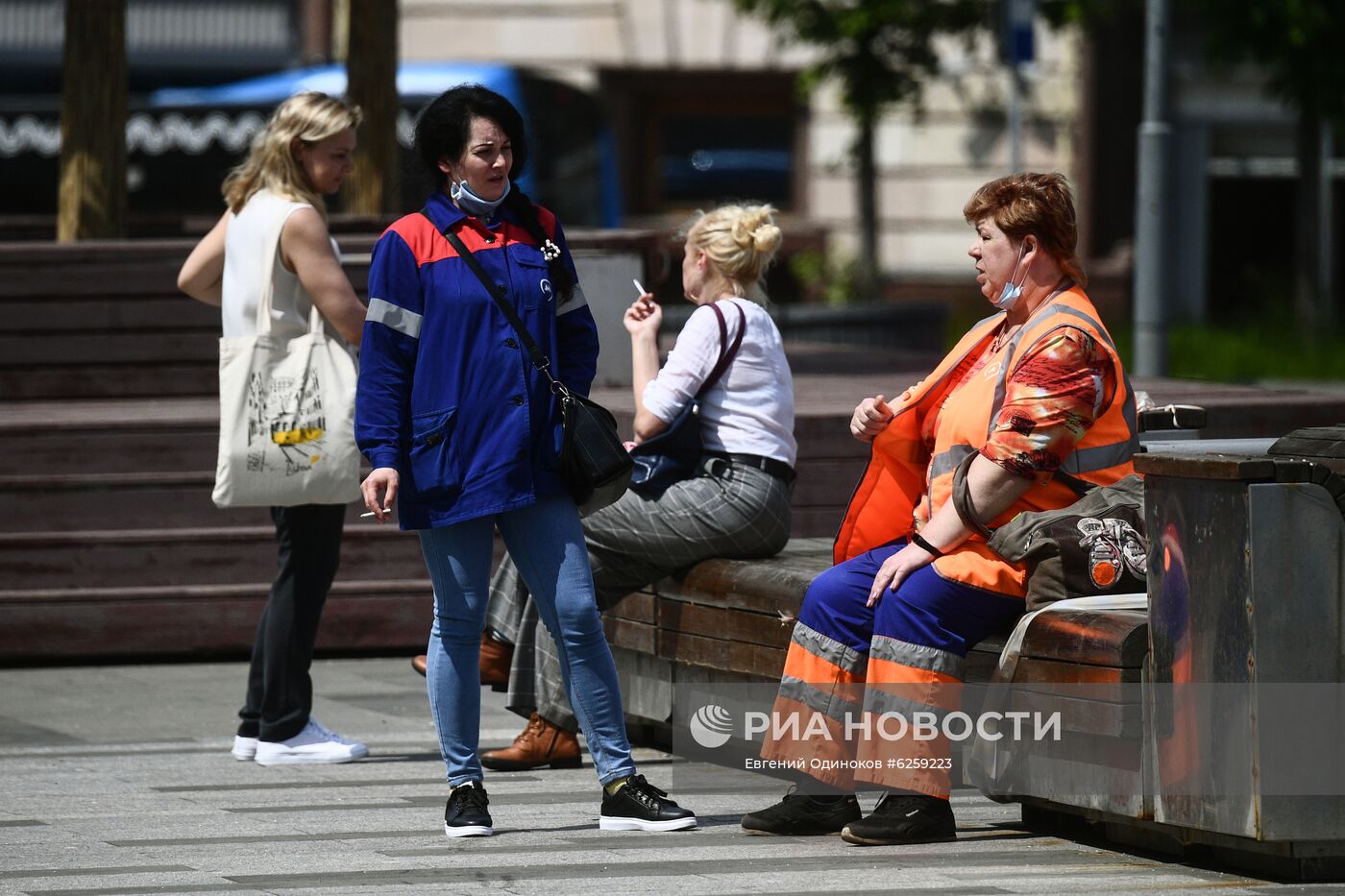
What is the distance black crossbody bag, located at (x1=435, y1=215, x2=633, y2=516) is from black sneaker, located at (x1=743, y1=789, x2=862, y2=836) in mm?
869

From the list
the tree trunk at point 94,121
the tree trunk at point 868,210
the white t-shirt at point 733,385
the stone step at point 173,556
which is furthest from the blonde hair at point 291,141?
the tree trunk at point 868,210

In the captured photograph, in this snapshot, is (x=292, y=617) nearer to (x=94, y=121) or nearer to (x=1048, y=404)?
(x=1048, y=404)

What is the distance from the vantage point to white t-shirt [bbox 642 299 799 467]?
19.6 ft

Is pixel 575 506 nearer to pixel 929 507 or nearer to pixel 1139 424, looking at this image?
pixel 929 507

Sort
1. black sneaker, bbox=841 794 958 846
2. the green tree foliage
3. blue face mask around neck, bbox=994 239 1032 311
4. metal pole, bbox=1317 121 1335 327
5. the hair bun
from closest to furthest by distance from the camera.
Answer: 1. black sneaker, bbox=841 794 958 846
2. blue face mask around neck, bbox=994 239 1032 311
3. the hair bun
4. the green tree foliage
5. metal pole, bbox=1317 121 1335 327

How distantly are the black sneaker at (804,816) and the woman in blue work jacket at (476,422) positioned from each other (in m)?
0.17

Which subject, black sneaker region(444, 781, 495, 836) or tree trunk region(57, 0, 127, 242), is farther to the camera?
tree trunk region(57, 0, 127, 242)

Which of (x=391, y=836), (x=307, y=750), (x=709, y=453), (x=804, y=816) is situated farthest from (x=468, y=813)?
(x=709, y=453)

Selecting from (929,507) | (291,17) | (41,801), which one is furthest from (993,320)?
(291,17)

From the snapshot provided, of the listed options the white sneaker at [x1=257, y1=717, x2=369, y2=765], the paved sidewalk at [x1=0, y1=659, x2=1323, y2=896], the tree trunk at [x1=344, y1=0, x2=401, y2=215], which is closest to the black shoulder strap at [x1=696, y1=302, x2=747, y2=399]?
the paved sidewalk at [x1=0, y1=659, x2=1323, y2=896]

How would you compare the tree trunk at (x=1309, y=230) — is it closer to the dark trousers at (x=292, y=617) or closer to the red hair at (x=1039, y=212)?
the dark trousers at (x=292, y=617)

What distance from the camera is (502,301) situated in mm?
5180

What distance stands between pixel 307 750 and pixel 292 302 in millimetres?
1288

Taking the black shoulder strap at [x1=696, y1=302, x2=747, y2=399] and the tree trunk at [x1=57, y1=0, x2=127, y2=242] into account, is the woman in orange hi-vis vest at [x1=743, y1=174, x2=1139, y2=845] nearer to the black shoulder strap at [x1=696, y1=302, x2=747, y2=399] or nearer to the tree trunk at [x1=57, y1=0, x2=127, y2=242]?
the black shoulder strap at [x1=696, y1=302, x2=747, y2=399]
